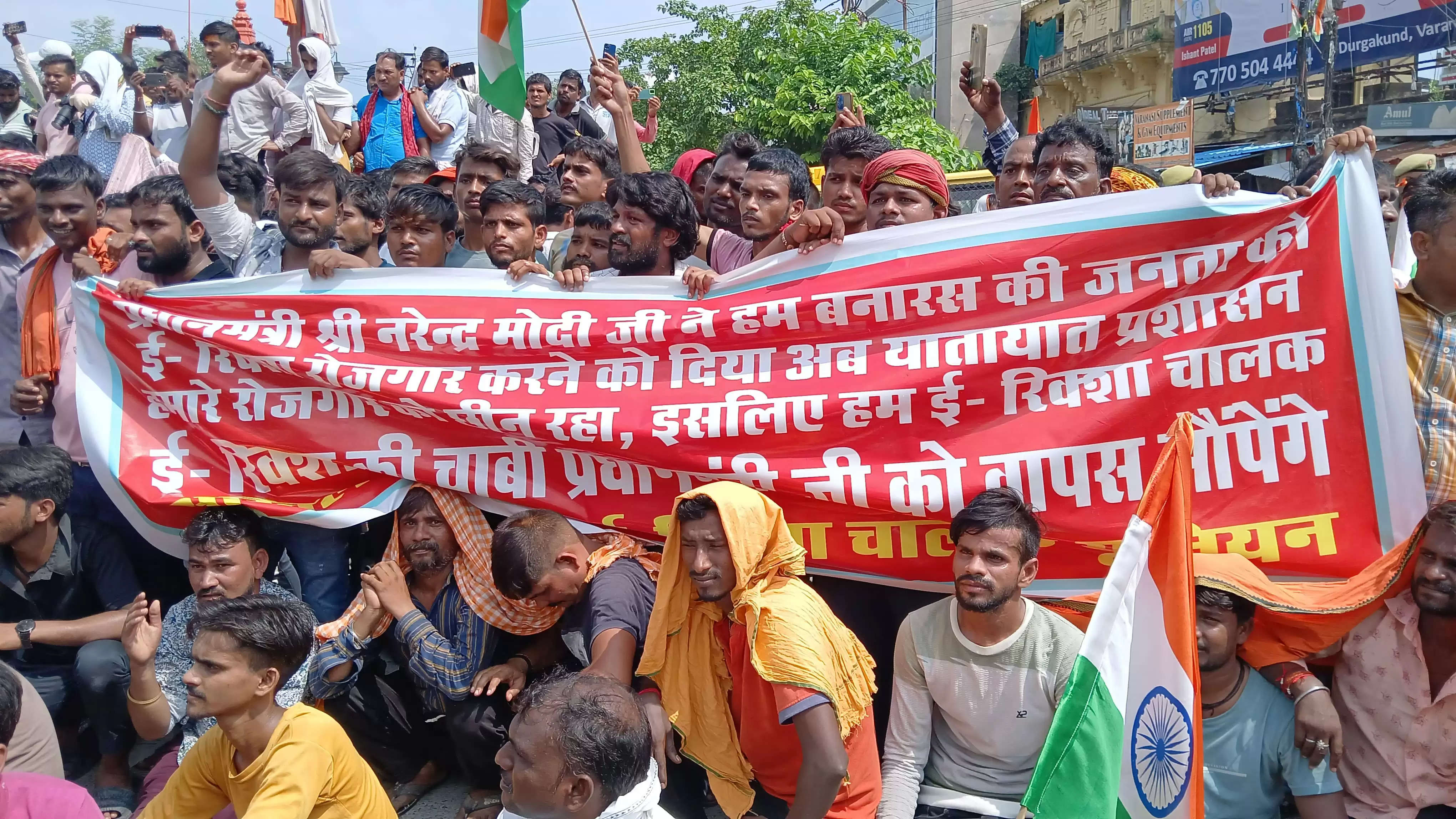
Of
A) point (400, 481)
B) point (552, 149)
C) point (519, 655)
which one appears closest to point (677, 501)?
point (519, 655)

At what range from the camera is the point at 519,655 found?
3.97 m

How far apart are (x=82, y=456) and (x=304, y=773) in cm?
237

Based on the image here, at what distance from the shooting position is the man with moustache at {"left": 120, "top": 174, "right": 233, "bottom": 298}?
15.5ft

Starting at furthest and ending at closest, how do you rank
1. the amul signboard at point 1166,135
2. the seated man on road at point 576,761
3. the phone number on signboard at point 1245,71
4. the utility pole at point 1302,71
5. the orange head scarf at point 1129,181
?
the phone number on signboard at point 1245,71 < the amul signboard at point 1166,135 < the utility pole at point 1302,71 < the orange head scarf at point 1129,181 < the seated man on road at point 576,761

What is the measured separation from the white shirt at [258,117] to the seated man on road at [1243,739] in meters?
7.07

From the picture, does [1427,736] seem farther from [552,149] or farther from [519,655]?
[552,149]

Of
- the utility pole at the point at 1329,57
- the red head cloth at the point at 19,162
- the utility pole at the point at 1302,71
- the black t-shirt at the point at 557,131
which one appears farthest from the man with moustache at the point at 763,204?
the utility pole at the point at 1302,71

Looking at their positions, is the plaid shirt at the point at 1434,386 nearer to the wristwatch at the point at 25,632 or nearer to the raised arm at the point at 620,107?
the raised arm at the point at 620,107

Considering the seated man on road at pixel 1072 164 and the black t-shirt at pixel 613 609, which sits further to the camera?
the seated man on road at pixel 1072 164

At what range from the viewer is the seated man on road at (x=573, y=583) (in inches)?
142

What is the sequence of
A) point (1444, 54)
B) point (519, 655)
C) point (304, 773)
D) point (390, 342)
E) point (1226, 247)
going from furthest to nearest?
1. point (1444, 54)
2. point (390, 342)
3. point (519, 655)
4. point (1226, 247)
5. point (304, 773)

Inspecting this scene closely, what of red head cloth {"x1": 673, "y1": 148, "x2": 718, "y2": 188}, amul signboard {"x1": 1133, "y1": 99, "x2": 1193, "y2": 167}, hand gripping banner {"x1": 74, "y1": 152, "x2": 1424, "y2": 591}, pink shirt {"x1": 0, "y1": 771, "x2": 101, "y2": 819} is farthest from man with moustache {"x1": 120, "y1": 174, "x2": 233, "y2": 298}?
amul signboard {"x1": 1133, "y1": 99, "x2": 1193, "y2": 167}

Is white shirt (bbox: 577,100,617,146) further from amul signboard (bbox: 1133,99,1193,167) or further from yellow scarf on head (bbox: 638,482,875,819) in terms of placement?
amul signboard (bbox: 1133,99,1193,167)

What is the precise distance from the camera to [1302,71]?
16.9m
